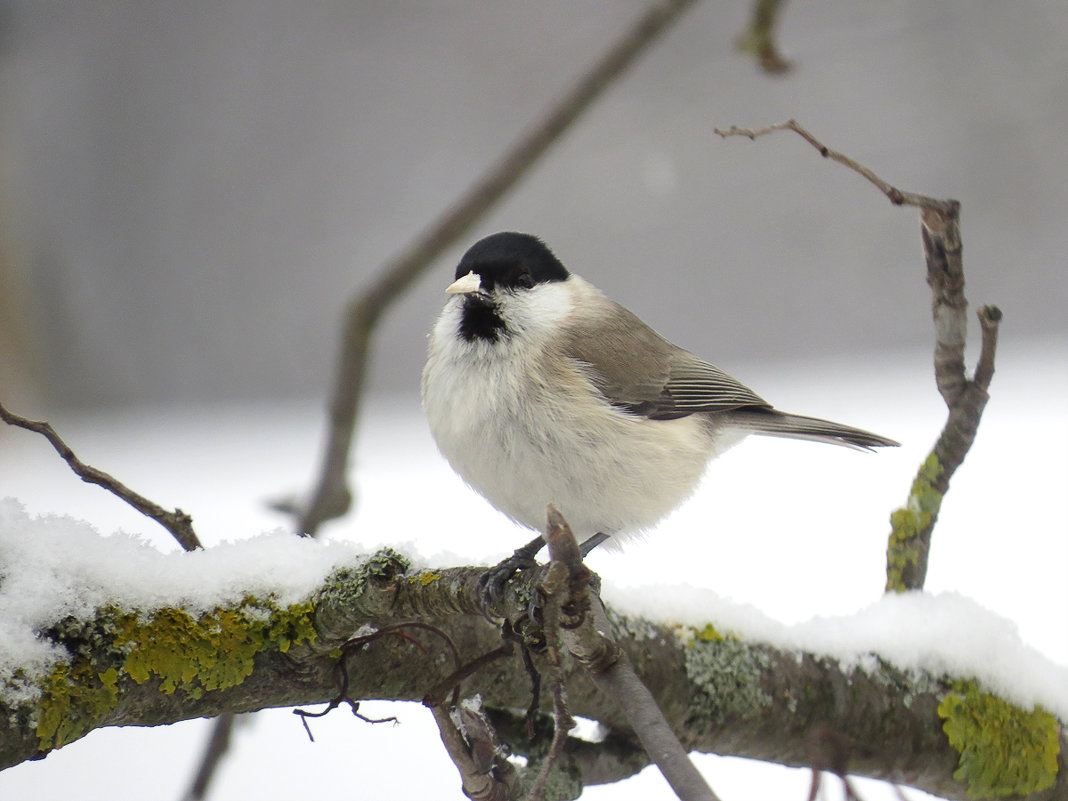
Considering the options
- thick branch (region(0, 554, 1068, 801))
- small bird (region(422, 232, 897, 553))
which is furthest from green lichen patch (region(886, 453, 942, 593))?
small bird (region(422, 232, 897, 553))

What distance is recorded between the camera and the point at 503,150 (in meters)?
2.37

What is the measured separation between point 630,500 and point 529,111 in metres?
1.38

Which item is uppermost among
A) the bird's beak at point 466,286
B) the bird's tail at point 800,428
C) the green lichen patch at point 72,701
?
the bird's tail at point 800,428

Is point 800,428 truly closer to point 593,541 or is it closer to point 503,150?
point 593,541

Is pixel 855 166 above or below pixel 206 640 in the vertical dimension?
above

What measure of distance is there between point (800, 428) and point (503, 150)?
1.10 metres

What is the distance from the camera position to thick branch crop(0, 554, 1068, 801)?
0.77 metres

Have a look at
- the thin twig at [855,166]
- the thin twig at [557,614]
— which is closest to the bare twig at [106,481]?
the thin twig at [557,614]

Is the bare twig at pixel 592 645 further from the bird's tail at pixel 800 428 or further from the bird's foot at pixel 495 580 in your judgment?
the bird's tail at pixel 800 428

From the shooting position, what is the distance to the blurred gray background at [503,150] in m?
2.31

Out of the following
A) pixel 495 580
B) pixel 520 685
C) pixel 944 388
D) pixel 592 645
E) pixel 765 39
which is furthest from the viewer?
pixel 765 39

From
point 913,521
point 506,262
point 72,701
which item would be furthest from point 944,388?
point 72,701

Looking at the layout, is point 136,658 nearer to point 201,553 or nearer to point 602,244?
point 201,553

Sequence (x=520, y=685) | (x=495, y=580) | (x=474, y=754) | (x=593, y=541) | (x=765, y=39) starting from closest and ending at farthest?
(x=474, y=754)
(x=495, y=580)
(x=520, y=685)
(x=593, y=541)
(x=765, y=39)
